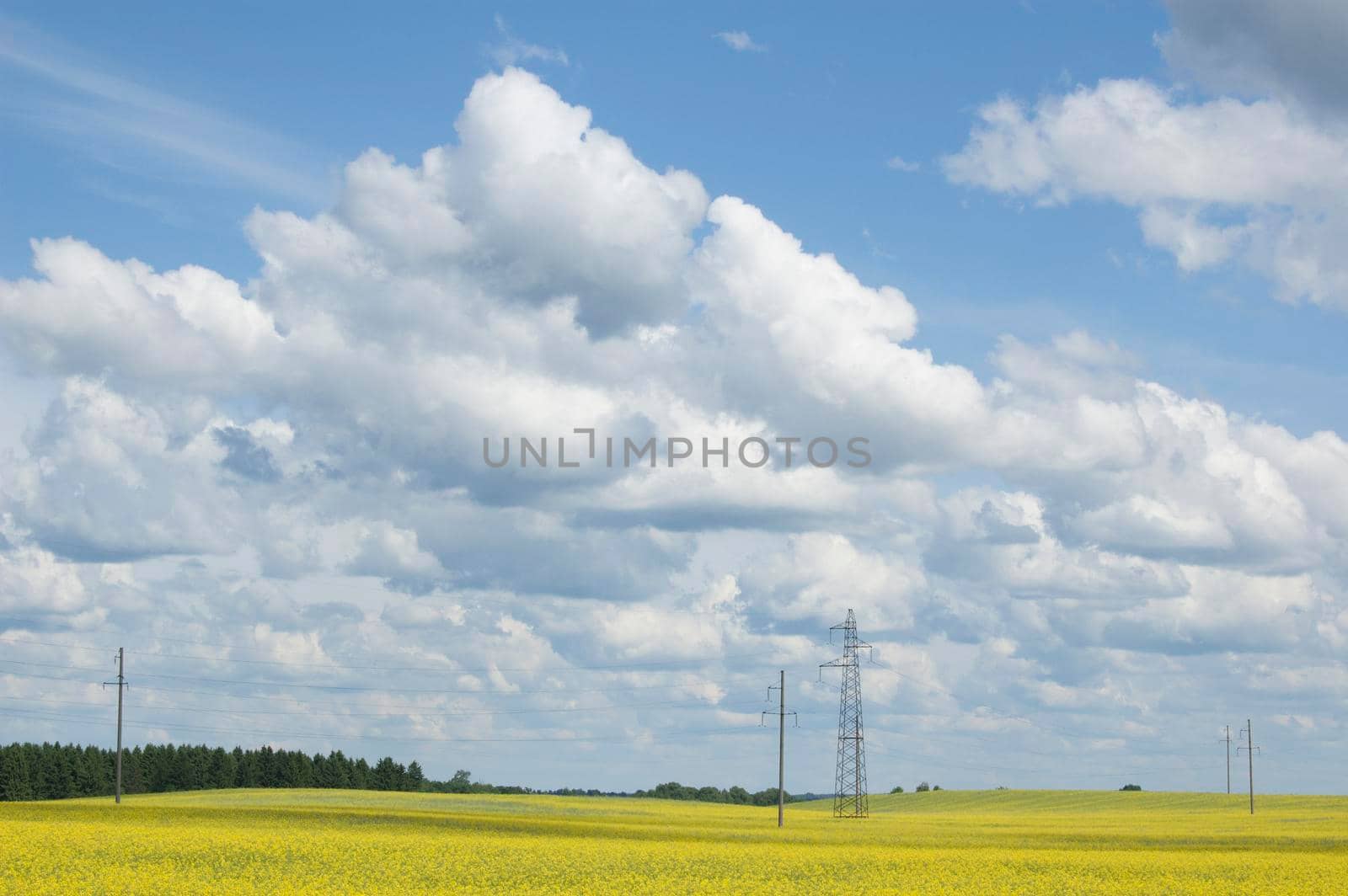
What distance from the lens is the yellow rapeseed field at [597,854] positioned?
47.3 meters

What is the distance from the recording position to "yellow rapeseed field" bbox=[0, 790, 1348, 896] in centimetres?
4728

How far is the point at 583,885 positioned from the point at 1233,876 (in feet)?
89.3

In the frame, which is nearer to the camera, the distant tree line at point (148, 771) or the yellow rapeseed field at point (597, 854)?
the yellow rapeseed field at point (597, 854)

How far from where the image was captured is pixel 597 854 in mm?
61656

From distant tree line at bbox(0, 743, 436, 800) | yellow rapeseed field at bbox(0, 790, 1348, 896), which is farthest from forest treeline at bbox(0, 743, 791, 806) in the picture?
yellow rapeseed field at bbox(0, 790, 1348, 896)

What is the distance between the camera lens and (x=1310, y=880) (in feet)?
171

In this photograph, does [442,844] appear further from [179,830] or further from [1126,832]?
[1126,832]

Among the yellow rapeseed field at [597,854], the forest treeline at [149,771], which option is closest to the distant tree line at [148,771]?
the forest treeline at [149,771]

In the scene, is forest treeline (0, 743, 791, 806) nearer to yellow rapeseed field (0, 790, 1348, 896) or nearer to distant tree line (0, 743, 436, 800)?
distant tree line (0, 743, 436, 800)

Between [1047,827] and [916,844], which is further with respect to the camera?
[1047,827]

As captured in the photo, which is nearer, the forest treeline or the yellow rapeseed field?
the yellow rapeseed field

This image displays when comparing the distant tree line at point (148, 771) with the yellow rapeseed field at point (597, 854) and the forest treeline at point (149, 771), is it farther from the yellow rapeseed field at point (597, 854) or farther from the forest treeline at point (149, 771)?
the yellow rapeseed field at point (597, 854)

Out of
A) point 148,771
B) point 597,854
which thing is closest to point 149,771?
point 148,771

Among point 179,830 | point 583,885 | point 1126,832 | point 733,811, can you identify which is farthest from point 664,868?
point 733,811
